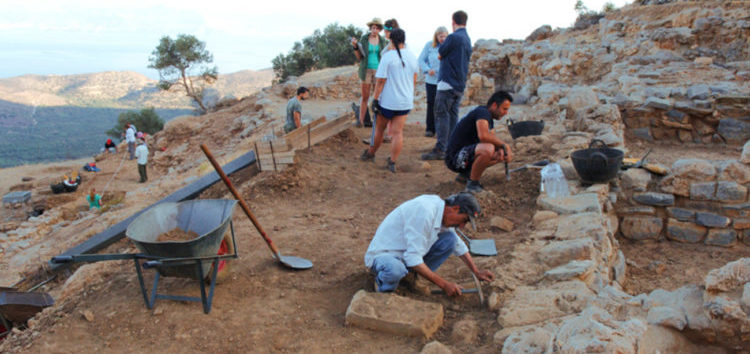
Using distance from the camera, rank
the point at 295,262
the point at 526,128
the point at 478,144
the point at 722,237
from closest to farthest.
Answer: the point at 295,262 → the point at 478,144 → the point at 722,237 → the point at 526,128

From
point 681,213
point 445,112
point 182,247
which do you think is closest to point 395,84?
point 445,112

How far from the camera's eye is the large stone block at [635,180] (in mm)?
5309

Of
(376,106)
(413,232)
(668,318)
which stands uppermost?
(376,106)

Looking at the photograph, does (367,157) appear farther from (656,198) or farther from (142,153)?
(142,153)

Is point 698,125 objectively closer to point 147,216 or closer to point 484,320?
point 484,320

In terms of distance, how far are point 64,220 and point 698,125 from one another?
13766mm

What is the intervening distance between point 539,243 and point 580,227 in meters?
0.42

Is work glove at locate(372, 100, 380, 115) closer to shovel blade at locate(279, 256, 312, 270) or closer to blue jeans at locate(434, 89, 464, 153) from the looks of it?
blue jeans at locate(434, 89, 464, 153)

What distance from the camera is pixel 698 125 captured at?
709 centimetres

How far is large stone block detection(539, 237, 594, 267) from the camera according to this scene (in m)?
3.33

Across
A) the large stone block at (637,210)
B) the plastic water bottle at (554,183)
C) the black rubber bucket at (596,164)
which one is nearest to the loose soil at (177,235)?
the plastic water bottle at (554,183)

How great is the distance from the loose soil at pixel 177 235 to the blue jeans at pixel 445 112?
390cm

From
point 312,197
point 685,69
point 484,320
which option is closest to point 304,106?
point 312,197

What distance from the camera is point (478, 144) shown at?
190 inches
